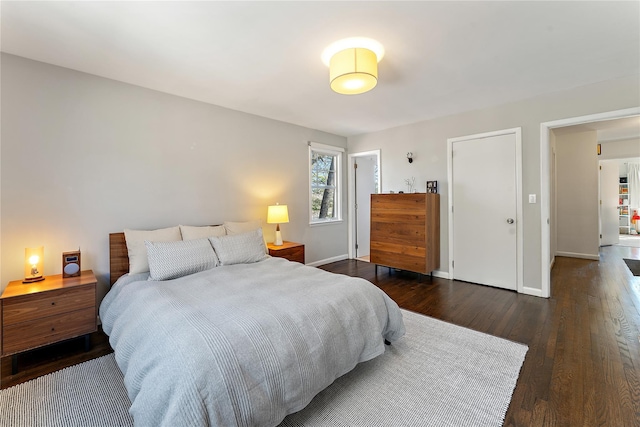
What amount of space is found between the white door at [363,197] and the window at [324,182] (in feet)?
1.41

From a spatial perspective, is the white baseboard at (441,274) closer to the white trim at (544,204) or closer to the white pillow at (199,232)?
the white trim at (544,204)

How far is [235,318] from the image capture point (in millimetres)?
1509

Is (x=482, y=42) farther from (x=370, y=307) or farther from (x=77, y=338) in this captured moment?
(x=77, y=338)

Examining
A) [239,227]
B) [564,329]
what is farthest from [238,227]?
[564,329]

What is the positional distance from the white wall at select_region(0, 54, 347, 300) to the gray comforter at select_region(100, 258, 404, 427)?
A: 3.05 ft

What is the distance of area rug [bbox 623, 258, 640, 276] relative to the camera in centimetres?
425

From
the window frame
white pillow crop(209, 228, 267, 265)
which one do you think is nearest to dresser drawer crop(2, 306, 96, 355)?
white pillow crop(209, 228, 267, 265)

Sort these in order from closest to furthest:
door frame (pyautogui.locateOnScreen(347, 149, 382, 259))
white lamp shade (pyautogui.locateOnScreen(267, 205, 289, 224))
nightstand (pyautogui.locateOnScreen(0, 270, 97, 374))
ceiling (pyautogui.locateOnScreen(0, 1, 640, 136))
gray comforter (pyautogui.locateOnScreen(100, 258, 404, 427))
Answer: gray comforter (pyautogui.locateOnScreen(100, 258, 404, 427)) → ceiling (pyautogui.locateOnScreen(0, 1, 640, 136)) → nightstand (pyautogui.locateOnScreen(0, 270, 97, 374)) → white lamp shade (pyautogui.locateOnScreen(267, 205, 289, 224)) → door frame (pyautogui.locateOnScreen(347, 149, 382, 259))

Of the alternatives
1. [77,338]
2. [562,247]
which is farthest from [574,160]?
[77,338]

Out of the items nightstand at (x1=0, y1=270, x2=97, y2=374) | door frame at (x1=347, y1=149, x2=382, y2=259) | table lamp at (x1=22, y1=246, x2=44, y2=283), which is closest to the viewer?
nightstand at (x1=0, y1=270, x2=97, y2=374)

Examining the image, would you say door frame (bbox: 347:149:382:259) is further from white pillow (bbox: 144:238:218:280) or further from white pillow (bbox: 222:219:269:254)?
white pillow (bbox: 144:238:218:280)

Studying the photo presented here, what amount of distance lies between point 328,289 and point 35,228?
2.59m

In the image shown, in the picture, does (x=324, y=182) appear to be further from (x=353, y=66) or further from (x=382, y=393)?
(x=382, y=393)

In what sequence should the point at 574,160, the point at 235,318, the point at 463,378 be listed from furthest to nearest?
the point at 574,160, the point at 463,378, the point at 235,318
